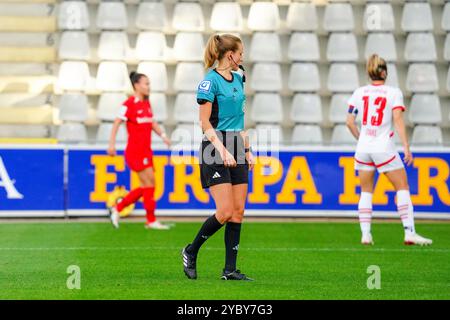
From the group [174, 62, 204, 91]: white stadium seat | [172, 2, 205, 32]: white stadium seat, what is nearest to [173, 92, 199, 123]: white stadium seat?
[174, 62, 204, 91]: white stadium seat

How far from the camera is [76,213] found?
605 inches

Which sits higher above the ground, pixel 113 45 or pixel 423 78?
pixel 113 45

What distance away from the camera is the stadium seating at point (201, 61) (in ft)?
58.0

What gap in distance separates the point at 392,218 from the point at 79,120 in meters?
5.17

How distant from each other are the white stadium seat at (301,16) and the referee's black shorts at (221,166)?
940 cm

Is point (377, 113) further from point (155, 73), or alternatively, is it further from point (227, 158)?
point (155, 73)

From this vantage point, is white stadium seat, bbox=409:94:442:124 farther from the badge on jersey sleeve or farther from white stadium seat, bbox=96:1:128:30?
the badge on jersey sleeve

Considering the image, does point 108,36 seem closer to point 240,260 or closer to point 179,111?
point 179,111

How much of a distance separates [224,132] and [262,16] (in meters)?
9.51

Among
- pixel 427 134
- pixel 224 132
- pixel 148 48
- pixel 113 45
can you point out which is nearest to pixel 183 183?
pixel 148 48

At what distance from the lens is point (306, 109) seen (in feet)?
58.0

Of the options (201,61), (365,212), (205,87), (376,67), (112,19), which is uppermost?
(112,19)

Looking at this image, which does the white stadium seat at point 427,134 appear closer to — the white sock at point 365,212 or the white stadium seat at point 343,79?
the white stadium seat at point 343,79

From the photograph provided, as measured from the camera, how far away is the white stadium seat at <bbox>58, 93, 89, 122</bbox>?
17.5 metres
